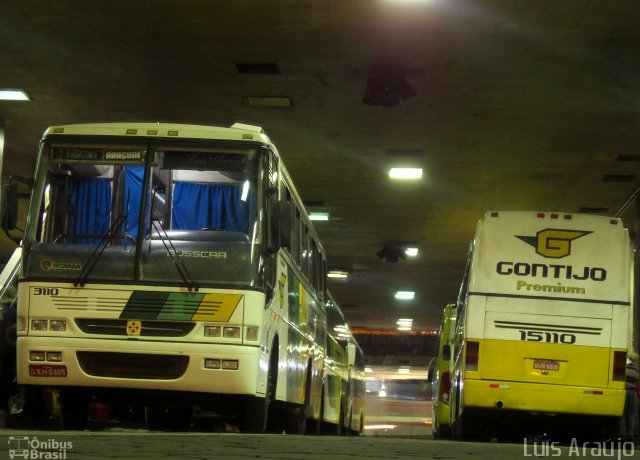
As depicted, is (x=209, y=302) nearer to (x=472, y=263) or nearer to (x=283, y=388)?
(x=283, y=388)

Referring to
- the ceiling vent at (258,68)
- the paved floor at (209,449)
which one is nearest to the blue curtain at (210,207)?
the paved floor at (209,449)

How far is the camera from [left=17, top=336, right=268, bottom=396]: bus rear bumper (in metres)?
10.9

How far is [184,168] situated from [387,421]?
3951cm

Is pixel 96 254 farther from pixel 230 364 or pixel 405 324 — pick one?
pixel 405 324

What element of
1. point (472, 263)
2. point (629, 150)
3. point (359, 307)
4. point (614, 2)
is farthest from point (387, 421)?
point (614, 2)

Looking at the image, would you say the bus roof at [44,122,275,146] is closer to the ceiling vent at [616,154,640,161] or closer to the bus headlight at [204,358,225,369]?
the bus headlight at [204,358,225,369]

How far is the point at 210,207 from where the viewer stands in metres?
11.2

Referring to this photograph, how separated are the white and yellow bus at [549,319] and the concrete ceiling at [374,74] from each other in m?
2.33

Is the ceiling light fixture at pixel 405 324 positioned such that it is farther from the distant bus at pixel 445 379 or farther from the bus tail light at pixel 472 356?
the bus tail light at pixel 472 356

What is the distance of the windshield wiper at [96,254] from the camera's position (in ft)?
36.1

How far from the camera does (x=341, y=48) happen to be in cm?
1407

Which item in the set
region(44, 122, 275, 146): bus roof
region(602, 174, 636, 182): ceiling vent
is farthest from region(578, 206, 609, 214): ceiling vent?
region(44, 122, 275, 146): bus roof

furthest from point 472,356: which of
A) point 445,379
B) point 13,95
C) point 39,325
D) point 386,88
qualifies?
point 13,95

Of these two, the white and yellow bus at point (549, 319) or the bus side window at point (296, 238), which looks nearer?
the bus side window at point (296, 238)
